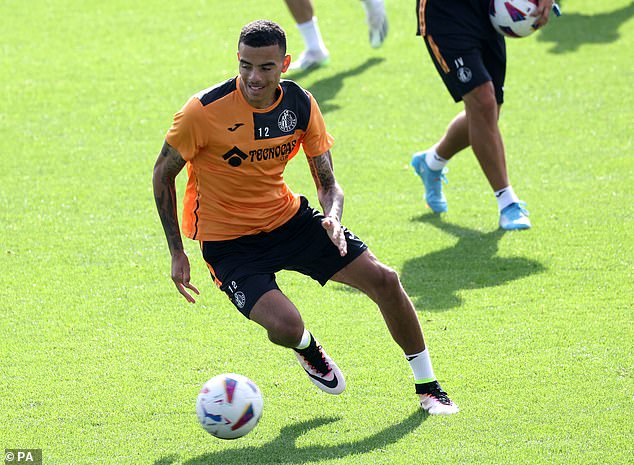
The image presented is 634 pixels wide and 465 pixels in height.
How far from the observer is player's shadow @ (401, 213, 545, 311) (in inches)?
279

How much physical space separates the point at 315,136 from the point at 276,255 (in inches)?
27.3

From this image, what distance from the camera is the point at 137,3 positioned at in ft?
46.0

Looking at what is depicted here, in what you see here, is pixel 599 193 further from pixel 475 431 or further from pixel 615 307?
pixel 475 431

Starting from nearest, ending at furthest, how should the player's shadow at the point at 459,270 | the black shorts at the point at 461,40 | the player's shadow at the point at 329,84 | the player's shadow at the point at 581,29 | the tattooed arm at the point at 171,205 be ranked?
the tattooed arm at the point at 171,205 < the player's shadow at the point at 459,270 < the black shorts at the point at 461,40 < the player's shadow at the point at 329,84 < the player's shadow at the point at 581,29

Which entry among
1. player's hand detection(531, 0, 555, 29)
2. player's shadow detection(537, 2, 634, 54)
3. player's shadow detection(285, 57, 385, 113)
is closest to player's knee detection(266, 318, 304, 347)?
player's hand detection(531, 0, 555, 29)

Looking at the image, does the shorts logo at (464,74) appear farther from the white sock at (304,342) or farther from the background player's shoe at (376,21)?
the background player's shoe at (376,21)

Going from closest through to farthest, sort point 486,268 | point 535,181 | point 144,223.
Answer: point 486,268, point 144,223, point 535,181

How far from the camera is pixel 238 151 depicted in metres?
5.41

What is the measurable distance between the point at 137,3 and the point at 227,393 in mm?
10043

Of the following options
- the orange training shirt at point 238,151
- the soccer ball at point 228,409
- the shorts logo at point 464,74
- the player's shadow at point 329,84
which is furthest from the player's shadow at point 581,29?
the soccer ball at point 228,409

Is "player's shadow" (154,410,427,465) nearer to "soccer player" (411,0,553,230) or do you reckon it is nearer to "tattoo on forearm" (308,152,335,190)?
"tattoo on forearm" (308,152,335,190)

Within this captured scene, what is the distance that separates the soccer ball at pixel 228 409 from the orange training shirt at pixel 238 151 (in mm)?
897

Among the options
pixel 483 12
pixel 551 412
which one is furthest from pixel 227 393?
pixel 483 12

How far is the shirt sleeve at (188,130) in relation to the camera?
5.27 m
